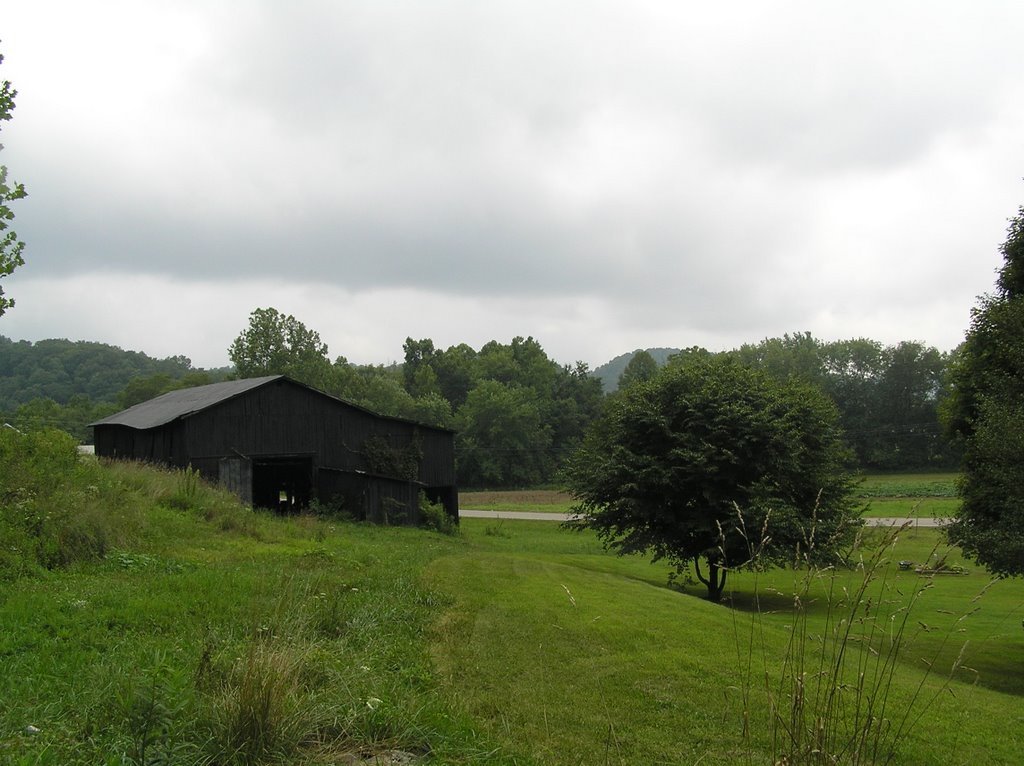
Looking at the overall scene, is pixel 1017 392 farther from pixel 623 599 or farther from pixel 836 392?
pixel 836 392

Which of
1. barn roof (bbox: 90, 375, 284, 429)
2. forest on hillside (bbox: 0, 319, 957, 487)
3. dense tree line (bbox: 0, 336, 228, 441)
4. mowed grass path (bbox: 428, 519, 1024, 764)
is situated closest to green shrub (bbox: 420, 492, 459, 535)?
barn roof (bbox: 90, 375, 284, 429)

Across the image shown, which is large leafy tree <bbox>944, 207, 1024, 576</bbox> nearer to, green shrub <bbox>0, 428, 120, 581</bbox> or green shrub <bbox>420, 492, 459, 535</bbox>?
green shrub <bbox>0, 428, 120, 581</bbox>

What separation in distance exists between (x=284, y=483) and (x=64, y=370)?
89930 millimetres

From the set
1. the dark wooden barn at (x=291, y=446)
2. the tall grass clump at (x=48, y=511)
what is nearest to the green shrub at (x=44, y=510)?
the tall grass clump at (x=48, y=511)

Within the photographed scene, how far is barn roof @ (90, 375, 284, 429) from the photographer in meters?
31.7

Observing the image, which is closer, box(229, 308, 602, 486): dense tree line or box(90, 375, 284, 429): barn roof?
box(90, 375, 284, 429): barn roof

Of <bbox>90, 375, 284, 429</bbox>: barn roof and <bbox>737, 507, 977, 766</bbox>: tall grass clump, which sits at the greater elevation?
<bbox>90, 375, 284, 429</bbox>: barn roof

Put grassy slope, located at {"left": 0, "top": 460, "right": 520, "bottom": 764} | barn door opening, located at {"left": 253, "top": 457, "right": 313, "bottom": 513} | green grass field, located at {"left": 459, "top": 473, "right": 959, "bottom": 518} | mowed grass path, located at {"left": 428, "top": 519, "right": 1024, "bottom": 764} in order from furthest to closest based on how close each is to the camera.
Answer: green grass field, located at {"left": 459, "top": 473, "right": 959, "bottom": 518} < barn door opening, located at {"left": 253, "top": 457, "right": 313, "bottom": 513} < mowed grass path, located at {"left": 428, "top": 519, "right": 1024, "bottom": 764} < grassy slope, located at {"left": 0, "top": 460, "right": 520, "bottom": 764}

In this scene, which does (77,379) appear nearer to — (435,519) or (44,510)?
(435,519)

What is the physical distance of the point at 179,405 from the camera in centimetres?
3484

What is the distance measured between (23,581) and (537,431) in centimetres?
8858

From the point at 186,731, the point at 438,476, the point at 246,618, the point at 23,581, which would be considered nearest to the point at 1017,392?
the point at 246,618

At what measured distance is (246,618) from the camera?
28.7 ft

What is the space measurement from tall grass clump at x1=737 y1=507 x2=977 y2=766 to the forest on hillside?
6975 cm
